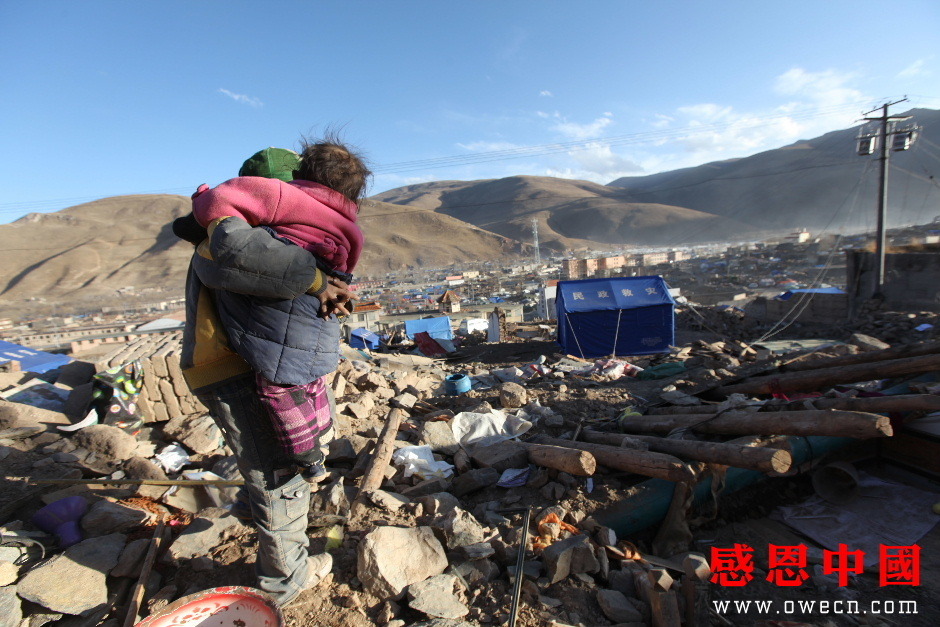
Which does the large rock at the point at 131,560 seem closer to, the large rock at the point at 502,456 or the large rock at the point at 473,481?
the large rock at the point at 473,481

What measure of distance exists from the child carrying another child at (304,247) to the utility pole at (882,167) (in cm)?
1933

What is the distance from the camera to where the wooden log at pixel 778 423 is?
94.6 inches

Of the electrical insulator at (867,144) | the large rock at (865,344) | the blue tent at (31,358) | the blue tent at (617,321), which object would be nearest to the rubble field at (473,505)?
the blue tent at (31,358)

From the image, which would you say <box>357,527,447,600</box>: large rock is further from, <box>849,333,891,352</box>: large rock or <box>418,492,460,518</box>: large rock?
<box>849,333,891,352</box>: large rock

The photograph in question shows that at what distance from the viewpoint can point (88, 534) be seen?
229cm

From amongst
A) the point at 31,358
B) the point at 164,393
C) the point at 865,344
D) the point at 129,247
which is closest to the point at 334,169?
the point at 164,393

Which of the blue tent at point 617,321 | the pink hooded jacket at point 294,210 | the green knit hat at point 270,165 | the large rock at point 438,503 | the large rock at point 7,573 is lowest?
the blue tent at point 617,321

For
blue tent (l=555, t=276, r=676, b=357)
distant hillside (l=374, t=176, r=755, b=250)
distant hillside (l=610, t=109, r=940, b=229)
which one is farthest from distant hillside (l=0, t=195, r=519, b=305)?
distant hillside (l=610, t=109, r=940, b=229)

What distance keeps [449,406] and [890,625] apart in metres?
3.50

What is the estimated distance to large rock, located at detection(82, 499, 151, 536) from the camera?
2.31 metres

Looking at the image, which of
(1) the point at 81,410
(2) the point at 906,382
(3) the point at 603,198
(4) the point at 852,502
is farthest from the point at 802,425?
(3) the point at 603,198

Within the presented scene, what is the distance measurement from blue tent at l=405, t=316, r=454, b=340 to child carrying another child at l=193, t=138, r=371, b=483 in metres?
17.5

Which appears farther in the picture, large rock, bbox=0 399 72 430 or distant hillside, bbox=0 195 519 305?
distant hillside, bbox=0 195 519 305

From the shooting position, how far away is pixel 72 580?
192 cm
